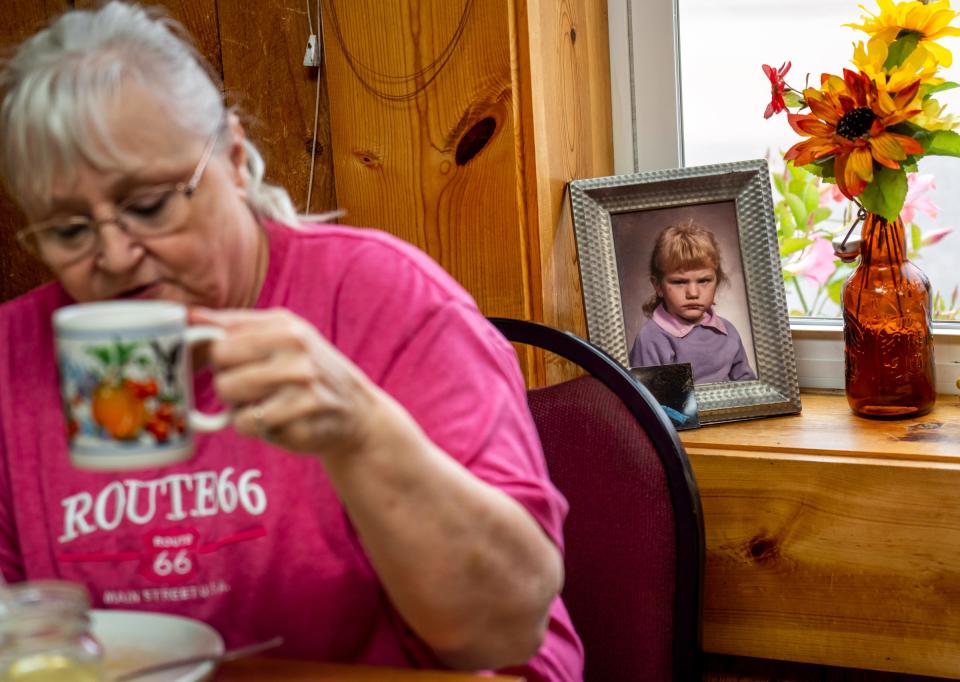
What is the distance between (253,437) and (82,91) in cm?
33

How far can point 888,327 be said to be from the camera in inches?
63.4

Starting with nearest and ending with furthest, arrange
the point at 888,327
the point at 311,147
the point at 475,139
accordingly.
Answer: the point at 888,327 < the point at 475,139 < the point at 311,147

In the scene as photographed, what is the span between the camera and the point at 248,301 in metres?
1.08

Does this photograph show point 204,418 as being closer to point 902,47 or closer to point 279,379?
point 279,379

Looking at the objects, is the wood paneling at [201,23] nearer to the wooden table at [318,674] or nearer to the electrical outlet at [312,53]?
the electrical outlet at [312,53]

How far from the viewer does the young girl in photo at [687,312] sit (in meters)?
1.74

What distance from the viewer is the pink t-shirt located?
3.27ft

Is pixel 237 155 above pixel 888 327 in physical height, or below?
above

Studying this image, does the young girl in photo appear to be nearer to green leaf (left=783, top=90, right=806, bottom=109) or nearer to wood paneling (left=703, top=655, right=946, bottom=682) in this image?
green leaf (left=783, top=90, right=806, bottom=109)

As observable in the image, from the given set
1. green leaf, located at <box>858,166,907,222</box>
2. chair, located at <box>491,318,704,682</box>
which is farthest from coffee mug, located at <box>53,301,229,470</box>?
green leaf, located at <box>858,166,907,222</box>

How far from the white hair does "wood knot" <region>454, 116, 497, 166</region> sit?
0.72 metres

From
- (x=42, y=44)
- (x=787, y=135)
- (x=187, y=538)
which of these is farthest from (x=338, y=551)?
(x=787, y=135)

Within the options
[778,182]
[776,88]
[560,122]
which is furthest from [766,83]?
[560,122]

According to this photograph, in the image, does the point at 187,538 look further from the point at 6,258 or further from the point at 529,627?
the point at 6,258
